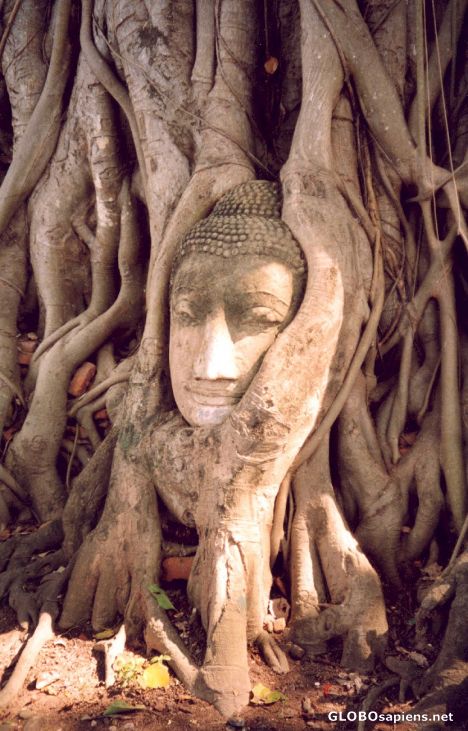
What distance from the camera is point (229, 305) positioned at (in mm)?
2457

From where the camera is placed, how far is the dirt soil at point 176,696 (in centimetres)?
181

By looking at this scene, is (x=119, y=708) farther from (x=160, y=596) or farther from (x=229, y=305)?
(x=229, y=305)

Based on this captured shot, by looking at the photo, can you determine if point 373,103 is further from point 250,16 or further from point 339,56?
point 250,16

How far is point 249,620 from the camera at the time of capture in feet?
7.07

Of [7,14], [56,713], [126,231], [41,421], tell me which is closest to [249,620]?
[56,713]

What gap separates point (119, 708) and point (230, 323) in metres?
1.54

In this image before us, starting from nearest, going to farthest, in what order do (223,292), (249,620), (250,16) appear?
(249,620)
(223,292)
(250,16)

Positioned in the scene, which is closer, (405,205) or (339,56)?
(339,56)

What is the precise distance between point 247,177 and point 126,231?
3.15ft

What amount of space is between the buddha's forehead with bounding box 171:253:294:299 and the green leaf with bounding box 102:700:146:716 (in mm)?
1633

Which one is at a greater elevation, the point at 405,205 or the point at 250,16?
the point at 250,16

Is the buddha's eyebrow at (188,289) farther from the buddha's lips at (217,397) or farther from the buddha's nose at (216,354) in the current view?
the buddha's lips at (217,397)

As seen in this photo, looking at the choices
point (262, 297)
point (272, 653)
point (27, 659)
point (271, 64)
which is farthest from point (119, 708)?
point (271, 64)

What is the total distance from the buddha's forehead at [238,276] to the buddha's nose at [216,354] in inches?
5.2
